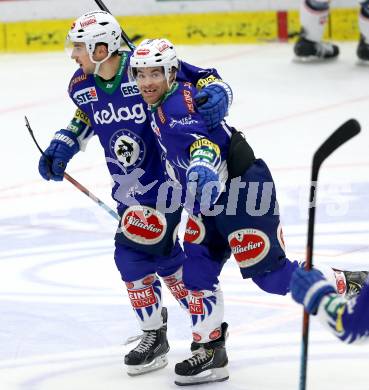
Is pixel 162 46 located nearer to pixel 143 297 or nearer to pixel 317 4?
pixel 143 297

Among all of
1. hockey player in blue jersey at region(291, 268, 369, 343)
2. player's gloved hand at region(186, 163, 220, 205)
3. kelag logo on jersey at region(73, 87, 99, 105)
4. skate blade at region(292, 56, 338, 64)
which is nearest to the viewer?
hockey player in blue jersey at region(291, 268, 369, 343)

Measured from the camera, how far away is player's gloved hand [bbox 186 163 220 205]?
4.02 m

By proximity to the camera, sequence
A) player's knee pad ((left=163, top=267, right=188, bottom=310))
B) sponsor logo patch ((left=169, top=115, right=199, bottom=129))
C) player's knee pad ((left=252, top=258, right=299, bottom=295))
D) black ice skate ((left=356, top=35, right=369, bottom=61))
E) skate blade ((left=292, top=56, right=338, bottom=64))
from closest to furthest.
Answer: sponsor logo patch ((left=169, top=115, right=199, bottom=129)) → player's knee pad ((left=252, top=258, right=299, bottom=295)) → player's knee pad ((left=163, top=267, right=188, bottom=310)) → black ice skate ((left=356, top=35, right=369, bottom=61)) → skate blade ((left=292, top=56, right=338, bottom=64))

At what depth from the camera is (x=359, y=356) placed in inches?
179

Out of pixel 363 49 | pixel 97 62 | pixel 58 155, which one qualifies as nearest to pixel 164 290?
pixel 58 155

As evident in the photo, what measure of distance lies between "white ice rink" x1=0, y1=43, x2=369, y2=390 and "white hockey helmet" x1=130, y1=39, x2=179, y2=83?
1.15m

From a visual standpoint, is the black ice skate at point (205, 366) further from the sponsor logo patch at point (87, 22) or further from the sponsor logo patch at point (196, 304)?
the sponsor logo patch at point (87, 22)

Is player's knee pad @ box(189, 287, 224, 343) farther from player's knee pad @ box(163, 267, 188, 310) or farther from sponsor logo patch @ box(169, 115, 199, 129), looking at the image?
sponsor logo patch @ box(169, 115, 199, 129)

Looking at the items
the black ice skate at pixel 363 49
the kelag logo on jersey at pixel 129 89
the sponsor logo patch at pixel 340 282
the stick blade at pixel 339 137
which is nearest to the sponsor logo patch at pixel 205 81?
the kelag logo on jersey at pixel 129 89

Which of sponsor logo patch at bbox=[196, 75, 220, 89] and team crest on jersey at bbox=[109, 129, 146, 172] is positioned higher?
sponsor logo patch at bbox=[196, 75, 220, 89]

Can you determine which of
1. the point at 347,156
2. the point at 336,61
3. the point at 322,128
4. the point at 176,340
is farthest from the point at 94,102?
the point at 336,61

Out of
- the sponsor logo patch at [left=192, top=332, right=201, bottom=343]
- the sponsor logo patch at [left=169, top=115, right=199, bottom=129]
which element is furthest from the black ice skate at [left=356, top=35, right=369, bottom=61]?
the sponsor logo patch at [left=169, top=115, right=199, bottom=129]

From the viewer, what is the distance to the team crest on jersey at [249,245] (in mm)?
4254

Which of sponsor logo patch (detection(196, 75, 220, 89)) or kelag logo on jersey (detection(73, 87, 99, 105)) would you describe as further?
kelag logo on jersey (detection(73, 87, 99, 105))
